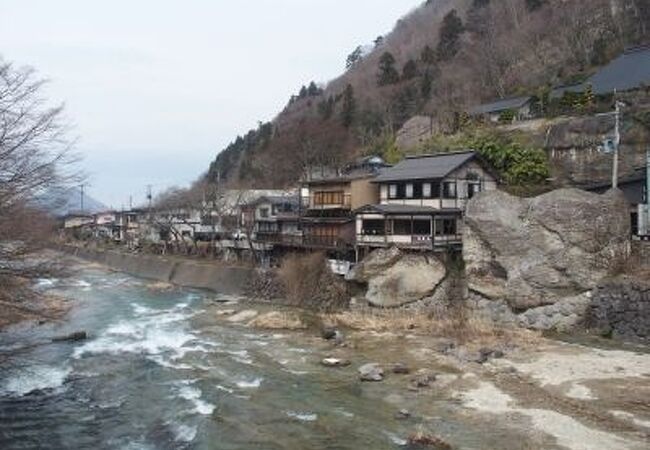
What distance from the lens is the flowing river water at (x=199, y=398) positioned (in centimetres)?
1675

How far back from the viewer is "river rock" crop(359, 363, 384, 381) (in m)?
22.1

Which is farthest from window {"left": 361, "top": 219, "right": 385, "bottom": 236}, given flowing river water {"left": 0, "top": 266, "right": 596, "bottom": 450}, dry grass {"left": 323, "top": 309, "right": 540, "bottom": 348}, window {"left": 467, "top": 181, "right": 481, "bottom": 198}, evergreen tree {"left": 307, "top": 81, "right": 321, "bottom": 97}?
evergreen tree {"left": 307, "top": 81, "right": 321, "bottom": 97}

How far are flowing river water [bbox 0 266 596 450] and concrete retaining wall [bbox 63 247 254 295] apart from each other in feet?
43.1

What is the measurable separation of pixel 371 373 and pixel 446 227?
15.0 metres

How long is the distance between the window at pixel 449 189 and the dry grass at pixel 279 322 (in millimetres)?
10714

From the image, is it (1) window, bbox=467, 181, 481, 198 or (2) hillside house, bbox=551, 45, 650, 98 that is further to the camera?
(2) hillside house, bbox=551, 45, 650, 98

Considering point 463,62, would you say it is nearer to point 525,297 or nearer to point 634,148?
point 634,148

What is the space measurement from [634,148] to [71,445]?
3194 cm

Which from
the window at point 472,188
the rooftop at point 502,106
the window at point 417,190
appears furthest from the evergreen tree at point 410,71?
the window at point 417,190

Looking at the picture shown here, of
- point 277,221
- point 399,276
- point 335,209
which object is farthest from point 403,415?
point 277,221

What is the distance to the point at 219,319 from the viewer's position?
3597cm

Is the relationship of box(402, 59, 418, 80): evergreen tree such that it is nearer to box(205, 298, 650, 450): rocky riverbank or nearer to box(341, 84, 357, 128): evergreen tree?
box(341, 84, 357, 128): evergreen tree

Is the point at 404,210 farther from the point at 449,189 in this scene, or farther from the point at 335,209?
the point at 335,209

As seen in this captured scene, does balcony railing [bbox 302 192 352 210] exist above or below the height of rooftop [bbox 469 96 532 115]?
below
